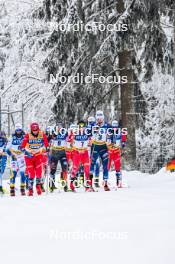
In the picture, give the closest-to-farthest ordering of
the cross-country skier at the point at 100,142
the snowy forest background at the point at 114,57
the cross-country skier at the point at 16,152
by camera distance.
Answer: the cross-country skier at the point at 16,152 < the cross-country skier at the point at 100,142 < the snowy forest background at the point at 114,57

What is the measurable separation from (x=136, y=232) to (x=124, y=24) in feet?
47.8

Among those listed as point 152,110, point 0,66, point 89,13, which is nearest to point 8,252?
point 89,13

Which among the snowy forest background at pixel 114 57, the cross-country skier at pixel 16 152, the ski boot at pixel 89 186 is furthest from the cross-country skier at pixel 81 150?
the snowy forest background at pixel 114 57

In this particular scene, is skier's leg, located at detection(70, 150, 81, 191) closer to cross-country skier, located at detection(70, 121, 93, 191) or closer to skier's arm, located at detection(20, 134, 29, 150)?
cross-country skier, located at detection(70, 121, 93, 191)

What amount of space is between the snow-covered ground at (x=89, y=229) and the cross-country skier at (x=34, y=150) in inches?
73.1

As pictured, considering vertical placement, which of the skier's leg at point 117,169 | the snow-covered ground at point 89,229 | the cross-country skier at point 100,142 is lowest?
the snow-covered ground at point 89,229

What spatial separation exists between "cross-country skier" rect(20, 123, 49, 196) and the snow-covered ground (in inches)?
73.1

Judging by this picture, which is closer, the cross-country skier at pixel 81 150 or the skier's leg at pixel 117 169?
the cross-country skier at pixel 81 150

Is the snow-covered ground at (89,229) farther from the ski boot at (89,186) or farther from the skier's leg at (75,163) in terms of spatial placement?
the skier's leg at (75,163)

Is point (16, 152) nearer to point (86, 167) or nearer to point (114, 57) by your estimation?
point (86, 167)

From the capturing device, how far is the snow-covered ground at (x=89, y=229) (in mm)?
7879

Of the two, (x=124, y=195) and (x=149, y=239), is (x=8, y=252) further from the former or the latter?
(x=124, y=195)

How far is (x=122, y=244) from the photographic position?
8445 mm

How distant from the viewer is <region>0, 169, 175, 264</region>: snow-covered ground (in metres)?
7.88
